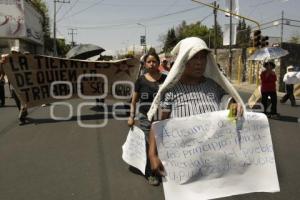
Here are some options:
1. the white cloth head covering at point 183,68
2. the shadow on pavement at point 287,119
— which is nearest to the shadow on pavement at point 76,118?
the shadow on pavement at point 287,119

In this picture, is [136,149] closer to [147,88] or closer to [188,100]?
[147,88]

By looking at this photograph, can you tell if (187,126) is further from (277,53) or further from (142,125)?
(277,53)

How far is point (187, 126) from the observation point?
276 centimetres

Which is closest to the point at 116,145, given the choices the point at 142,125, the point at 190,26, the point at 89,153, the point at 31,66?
the point at 89,153

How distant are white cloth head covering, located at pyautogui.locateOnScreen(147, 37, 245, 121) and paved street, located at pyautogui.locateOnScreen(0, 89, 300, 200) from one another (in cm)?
190

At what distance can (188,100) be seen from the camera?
298 centimetres

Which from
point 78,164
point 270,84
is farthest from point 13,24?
point 78,164

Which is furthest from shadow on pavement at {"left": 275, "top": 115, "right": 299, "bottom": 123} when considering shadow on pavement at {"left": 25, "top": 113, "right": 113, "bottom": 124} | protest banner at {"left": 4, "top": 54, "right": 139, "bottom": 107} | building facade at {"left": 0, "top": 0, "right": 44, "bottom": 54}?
building facade at {"left": 0, "top": 0, "right": 44, "bottom": 54}

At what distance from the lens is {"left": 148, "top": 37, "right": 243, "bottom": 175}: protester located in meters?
2.86

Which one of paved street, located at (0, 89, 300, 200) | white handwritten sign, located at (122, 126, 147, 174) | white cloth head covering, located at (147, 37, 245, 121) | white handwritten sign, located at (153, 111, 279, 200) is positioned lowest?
paved street, located at (0, 89, 300, 200)

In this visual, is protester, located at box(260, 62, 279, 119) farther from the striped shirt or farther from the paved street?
the striped shirt

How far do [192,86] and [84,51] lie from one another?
10501mm

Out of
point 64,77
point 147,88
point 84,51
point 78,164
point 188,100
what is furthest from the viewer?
point 84,51

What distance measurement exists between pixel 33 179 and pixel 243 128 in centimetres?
342
